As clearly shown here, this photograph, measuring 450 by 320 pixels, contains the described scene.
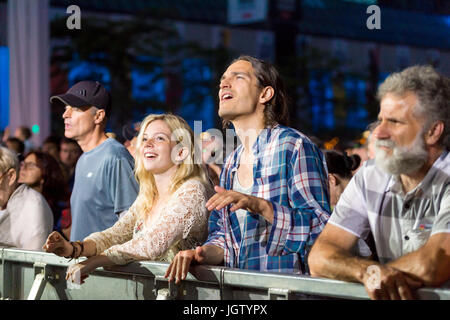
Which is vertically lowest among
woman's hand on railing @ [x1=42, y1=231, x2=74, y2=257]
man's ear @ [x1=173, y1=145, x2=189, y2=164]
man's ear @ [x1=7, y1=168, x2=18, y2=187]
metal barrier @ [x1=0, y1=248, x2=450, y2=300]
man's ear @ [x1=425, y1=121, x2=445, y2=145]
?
metal barrier @ [x1=0, y1=248, x2=450, y2=300]

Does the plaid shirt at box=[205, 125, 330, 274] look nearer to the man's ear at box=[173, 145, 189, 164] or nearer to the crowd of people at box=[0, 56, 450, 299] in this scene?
the crowd of people at box=[0, 56, 450, 299]

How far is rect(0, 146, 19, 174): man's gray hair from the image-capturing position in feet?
14.3

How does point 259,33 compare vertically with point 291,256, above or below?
above

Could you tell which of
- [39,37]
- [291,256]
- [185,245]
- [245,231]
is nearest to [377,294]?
[291,256]

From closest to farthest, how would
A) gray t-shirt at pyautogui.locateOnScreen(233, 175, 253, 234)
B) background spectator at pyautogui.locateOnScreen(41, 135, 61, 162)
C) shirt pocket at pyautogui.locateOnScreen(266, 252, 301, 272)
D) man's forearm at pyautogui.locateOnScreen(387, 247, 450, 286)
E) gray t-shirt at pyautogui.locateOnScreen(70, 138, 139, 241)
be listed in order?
man's forearm at pyautogui.locateOnScreen(387, 247, 450, 286) < shirt pocket at pyautogui.locateOnScreen(266, 252, 301, 272) < gray t-shirt at pyautogui.locateOnScreen(233, 175, 253, 234) < gray t-shirt at pyautogui.locateOnScreen(70, 138, 139, 241) < background spectator at pyautogui.locateOnScreen(41, 135, 61, 162)

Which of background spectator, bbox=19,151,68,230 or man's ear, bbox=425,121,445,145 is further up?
man's ear, bbox=425,121,445,145

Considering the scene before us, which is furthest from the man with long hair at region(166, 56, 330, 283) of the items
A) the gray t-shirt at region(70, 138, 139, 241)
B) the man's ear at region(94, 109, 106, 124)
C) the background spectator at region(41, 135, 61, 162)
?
the background spectator at region(41, 135, 61, 162)

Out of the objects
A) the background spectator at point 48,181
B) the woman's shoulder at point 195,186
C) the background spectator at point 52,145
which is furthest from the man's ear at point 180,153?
the background spectator at point 52,145

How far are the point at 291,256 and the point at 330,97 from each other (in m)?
20.4

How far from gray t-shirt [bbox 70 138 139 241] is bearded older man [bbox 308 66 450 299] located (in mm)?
1716

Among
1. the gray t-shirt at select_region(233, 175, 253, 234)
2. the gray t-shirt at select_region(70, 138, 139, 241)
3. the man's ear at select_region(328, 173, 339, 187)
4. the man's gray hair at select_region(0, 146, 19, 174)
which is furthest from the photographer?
the man's gray hair at select_region(0, 146, 19, 174)

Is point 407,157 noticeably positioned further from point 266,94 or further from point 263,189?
point 266,94
